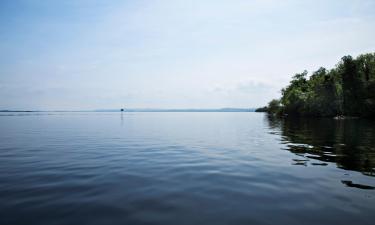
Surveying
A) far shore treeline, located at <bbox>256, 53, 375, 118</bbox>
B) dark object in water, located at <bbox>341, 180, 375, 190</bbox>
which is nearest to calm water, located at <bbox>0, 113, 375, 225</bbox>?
dark object in water, located at <bbox>341, 180, 375, 190</bbox>

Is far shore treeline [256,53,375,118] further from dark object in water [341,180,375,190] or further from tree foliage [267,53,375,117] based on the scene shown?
dark object in water [341,180,375,190]

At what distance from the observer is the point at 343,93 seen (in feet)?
306

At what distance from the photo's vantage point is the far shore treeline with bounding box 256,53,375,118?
8738 centimetres

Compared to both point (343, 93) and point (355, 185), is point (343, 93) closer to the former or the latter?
point (343, 93)

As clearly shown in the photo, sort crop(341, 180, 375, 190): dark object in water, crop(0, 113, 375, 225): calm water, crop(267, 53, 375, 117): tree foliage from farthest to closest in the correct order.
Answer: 1. crop(267, 53, 375, 117): tree foliage
2. crop(341, 180, 375, 190): dark object in water
3. crop(0, 113, 375, 225): calm water

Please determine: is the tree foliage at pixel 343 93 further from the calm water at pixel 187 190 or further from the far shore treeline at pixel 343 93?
the calm water at pixel 187 190

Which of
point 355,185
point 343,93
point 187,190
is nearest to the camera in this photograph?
point 187,190

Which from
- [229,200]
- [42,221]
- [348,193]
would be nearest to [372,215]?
[348,193]

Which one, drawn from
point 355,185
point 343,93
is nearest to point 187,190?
point 355,185

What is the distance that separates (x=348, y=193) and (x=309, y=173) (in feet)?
11.7

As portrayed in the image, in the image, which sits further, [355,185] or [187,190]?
[355,185]

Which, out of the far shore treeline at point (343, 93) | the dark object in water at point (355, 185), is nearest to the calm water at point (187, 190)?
the dark object in water at point (355, 185)

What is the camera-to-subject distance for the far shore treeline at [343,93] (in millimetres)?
87375

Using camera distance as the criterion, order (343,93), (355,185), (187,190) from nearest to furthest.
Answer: (187,190) < (355,185) < (343,93)
